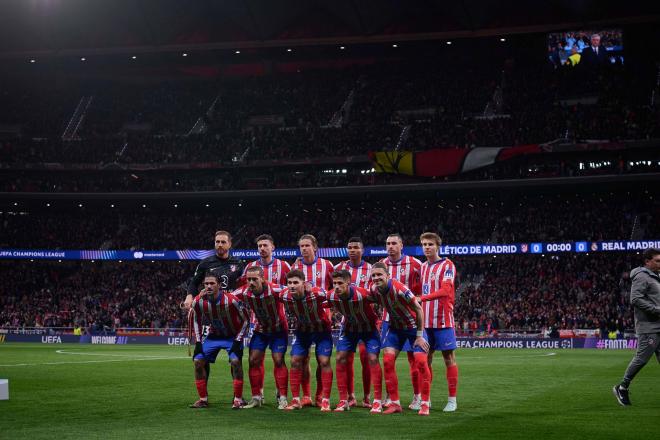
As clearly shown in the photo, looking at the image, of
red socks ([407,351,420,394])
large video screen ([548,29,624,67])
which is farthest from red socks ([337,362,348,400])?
large video screen ([548,29,624,67])

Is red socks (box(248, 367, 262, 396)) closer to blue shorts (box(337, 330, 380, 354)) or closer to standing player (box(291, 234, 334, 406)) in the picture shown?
standing player (box(291, 234, 334, 406))

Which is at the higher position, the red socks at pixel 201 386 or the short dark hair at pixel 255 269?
the short dark hair at pixel 255 269

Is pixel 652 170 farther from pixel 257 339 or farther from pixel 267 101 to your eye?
pixel 257 339

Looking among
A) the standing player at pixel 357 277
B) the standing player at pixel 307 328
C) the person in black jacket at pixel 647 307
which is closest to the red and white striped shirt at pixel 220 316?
the standing player at pixel 307 328

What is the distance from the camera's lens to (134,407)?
1366 centimetres

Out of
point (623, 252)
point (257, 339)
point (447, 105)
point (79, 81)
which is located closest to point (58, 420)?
point (257, 339)

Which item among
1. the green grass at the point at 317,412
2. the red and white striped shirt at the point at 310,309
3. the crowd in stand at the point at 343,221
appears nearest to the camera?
the green grass at the point at 317,412

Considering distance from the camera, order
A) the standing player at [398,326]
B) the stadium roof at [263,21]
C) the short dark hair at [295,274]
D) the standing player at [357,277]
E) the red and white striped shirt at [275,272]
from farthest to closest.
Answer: the stadium roof at [263,21] → the red and white striped shirt at [275,272] → the standing player at [357,277] → the short dark hair at [295,274] → the standing player at [398,326]

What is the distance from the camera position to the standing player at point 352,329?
1249cm

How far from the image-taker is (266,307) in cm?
1327

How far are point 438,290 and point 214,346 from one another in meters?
3.64

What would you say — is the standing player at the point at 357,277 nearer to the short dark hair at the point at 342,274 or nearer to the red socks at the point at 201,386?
the short dark hair at the point at 342,274

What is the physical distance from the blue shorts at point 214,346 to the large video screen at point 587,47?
5095 centimetres

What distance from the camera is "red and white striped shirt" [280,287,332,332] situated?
12945 mm
